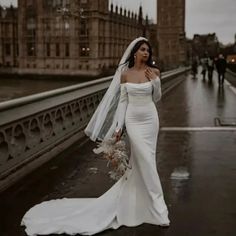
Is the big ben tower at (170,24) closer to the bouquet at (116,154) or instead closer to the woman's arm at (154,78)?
the woman's arm at (154,78)

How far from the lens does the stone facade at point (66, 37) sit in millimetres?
95562

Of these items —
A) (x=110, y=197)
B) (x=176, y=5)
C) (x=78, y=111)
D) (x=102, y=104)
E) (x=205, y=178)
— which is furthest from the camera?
(x=176, y=5)

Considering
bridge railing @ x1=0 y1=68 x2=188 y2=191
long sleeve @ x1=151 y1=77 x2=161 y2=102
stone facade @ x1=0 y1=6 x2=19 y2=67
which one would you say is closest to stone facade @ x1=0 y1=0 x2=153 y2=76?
stone facade @ x1=0 y1=6 x2=19 y2=67

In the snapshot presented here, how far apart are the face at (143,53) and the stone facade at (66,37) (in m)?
88.3

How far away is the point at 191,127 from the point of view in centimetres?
1241

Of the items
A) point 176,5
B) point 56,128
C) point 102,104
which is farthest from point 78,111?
point 176,5

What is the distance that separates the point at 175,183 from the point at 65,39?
303ft

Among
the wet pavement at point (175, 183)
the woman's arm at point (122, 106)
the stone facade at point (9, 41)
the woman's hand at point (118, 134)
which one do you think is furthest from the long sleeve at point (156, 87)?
the stone facade at point (9, 41)

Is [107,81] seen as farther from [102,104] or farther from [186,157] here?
[102,104]

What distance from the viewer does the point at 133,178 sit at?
5.20 metres

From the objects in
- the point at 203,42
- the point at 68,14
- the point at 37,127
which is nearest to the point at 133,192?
the point at 37,127

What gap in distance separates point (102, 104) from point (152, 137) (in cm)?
74

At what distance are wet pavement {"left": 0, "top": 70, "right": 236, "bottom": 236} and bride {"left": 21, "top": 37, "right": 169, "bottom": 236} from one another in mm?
179

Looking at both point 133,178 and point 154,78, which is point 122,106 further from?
point 133,178
